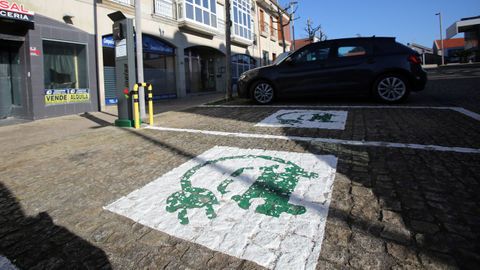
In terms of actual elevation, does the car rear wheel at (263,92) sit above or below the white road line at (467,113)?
above

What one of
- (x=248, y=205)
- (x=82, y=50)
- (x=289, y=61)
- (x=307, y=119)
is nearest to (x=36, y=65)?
(x=82, y=50)

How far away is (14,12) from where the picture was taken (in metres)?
8.77

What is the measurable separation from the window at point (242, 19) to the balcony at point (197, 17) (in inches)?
145

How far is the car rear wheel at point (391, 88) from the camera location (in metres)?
8.23

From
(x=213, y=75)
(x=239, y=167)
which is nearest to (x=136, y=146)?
(x=239, y=167)

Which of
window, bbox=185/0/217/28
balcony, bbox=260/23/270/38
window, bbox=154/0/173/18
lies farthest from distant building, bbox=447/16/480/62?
window, bbox=154/0/173/18

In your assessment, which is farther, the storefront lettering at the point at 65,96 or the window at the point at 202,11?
the window at the point at 202,11

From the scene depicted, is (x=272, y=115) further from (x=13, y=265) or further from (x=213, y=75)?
(x=213, y=75)

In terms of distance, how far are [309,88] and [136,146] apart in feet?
18.1

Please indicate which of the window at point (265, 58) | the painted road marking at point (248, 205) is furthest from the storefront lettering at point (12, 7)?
the window at point (265, 58)

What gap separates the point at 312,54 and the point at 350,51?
1.02m

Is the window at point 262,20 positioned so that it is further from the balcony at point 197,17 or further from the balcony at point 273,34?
the balcony at point 197,17

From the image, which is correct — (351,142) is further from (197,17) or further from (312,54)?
(197,17)

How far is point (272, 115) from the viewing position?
7.46 metres
